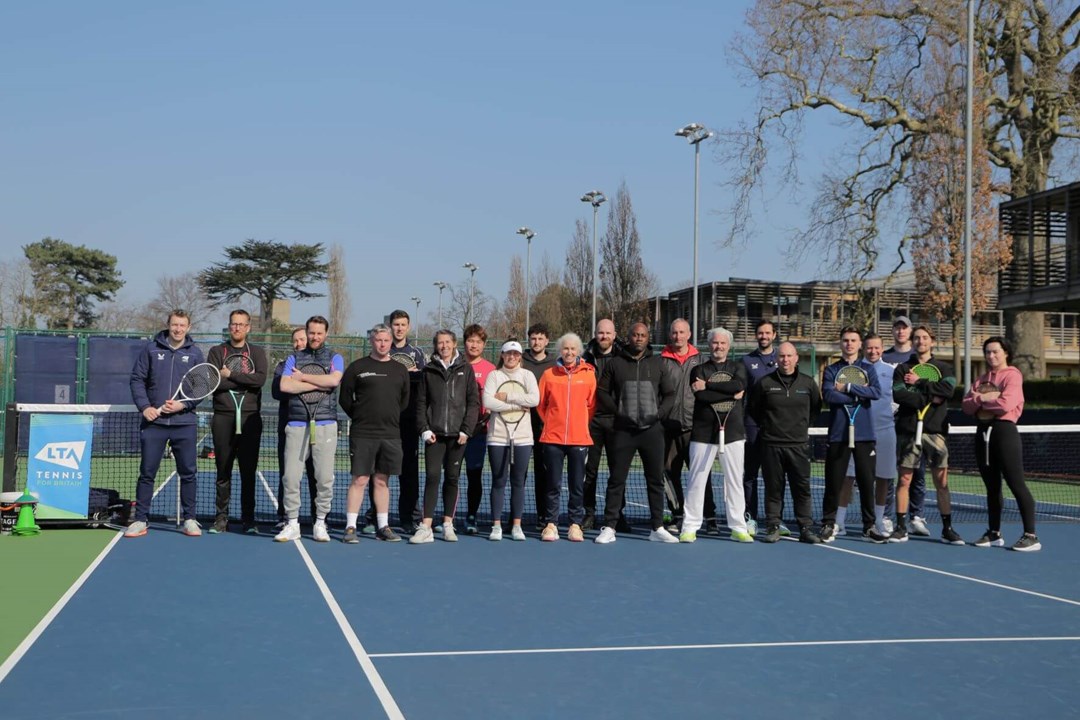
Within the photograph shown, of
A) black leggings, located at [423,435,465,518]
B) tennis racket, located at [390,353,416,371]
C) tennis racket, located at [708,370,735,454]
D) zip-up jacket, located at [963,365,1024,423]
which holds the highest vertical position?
tennis racket, located at [390,353,416,371]

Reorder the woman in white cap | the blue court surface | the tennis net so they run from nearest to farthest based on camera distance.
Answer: the blue court surface < the woman in white cap < the tennis net

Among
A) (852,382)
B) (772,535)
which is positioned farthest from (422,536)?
(852,382)

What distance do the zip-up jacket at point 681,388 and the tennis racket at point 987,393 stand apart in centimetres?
261

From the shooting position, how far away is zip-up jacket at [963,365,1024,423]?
393 inches

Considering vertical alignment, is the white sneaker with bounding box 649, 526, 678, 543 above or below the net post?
below

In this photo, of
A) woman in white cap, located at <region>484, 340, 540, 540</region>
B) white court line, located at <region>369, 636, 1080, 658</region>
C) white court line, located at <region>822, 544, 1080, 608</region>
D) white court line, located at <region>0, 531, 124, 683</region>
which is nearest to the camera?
white court line, located at <region>0, 531, 124, 683</region>

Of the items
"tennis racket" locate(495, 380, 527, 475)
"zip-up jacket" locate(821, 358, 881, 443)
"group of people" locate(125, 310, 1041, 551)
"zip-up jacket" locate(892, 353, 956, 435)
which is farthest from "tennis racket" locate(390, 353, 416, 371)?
"zip-up jacket" locate(892, 353, 956, 435)

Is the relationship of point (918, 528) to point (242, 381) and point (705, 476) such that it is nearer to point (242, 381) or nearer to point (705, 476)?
point (705, 476)

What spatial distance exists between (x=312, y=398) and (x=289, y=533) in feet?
4.03

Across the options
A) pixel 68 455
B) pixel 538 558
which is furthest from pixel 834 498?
pixel 68 455

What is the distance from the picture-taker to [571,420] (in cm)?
1014

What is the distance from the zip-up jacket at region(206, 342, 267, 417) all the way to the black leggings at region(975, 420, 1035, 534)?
21.8 ft

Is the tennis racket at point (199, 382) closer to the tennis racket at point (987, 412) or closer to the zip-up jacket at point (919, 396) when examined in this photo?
the zip-up jacket at point (919, 396)

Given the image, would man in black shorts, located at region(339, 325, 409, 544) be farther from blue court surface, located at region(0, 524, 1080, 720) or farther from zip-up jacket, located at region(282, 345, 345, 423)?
blue court surface, located at region(0, 524, 1080, 720)
